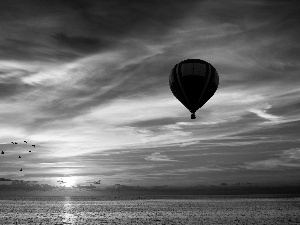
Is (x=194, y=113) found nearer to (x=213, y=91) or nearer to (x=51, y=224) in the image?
(x=213, y=91)

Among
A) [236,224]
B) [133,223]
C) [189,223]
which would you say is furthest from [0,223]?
[236,224]

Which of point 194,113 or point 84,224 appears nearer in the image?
point 194,113

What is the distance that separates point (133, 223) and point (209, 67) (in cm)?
4776

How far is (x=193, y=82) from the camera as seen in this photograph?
5309 cm

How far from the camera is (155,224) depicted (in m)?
82.6

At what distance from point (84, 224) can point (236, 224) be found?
34.6m

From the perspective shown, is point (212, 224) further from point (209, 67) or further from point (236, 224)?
point (209, 67)

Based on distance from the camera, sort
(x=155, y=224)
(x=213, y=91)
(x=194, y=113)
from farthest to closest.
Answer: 1. (x=155, y=224)
2. (x=213, y=91)
3. (x=194, y=113)

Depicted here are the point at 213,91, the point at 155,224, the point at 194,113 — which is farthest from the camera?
the point at 155,224

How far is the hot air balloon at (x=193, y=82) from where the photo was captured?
174 feet

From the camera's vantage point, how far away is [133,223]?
86.7 meters

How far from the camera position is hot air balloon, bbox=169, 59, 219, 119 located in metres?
53.0

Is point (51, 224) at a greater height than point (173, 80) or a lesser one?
lesser

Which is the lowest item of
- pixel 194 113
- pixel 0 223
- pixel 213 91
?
pixel 0 223
